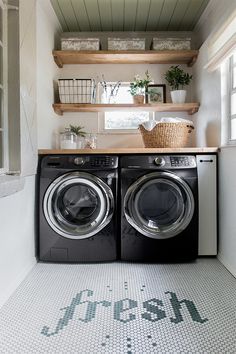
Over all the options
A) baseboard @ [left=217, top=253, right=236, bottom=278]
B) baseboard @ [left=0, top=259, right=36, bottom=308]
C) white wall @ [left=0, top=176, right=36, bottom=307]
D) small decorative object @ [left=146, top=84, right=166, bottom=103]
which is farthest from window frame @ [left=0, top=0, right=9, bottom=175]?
baseboard @ [left=217, top=253, right=236, bottom=278]

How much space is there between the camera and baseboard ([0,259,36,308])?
1.65 meters

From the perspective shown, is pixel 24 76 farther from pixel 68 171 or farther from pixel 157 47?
pixel 157 47

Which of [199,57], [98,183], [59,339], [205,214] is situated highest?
[199,57]

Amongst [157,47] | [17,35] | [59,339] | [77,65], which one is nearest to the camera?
[59,339]

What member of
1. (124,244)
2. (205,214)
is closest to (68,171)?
(124,244)

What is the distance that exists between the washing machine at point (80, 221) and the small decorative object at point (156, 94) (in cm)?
106

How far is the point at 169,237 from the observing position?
2240 millimetres

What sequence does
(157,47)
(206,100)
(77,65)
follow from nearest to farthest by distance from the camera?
(206,100)
(157,47)
(77,65)

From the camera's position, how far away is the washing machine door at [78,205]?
7.32ft

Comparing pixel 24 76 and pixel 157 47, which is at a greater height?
pixel 157 47

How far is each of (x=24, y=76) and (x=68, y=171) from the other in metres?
0.78

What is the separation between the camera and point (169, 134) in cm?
235

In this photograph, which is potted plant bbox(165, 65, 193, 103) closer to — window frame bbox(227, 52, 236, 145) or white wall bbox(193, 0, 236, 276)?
white wall bbox(193, 0, 236, 276)

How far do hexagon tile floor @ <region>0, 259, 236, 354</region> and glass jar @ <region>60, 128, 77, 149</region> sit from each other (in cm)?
110
